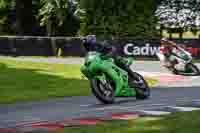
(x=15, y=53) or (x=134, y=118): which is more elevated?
(x=134, y=118)

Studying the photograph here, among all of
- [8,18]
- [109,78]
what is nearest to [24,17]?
[8,18]

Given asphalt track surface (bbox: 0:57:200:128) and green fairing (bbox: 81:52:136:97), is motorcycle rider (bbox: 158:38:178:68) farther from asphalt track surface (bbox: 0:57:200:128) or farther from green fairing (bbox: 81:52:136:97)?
green fairing (bbox: 81:52:136:97)

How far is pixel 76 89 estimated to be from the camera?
61.5 feet

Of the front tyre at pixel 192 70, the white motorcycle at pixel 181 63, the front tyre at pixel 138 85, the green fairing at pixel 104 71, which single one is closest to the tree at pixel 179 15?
the white motorcycle at pixel 181 63

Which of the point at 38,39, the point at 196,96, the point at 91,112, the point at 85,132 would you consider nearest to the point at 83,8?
the point at 38,39

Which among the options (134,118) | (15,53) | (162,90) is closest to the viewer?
(134,118)

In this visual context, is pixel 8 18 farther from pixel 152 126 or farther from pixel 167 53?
pixel 152 126

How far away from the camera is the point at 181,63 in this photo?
2603cm

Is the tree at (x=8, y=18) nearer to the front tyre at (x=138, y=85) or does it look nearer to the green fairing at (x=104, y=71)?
the front tyre at (x=138, y=85)

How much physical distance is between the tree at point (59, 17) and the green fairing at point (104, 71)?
119 feet

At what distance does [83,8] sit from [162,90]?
3003 centimetres

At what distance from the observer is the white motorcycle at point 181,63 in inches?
1010

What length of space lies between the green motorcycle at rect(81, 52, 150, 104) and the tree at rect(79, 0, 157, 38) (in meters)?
31.9

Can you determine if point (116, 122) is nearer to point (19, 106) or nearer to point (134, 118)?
point (134, 118)
